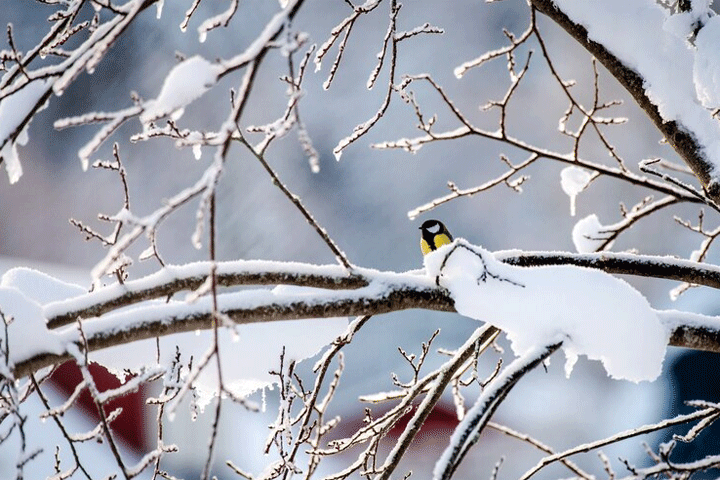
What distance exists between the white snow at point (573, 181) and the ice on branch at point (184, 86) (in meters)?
2.72

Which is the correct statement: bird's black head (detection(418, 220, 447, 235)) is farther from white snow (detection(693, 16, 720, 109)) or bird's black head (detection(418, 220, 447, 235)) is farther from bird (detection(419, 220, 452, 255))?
white snow (detection(693, 16, 720, 109))

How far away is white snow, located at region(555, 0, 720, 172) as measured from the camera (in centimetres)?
247

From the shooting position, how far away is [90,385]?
1635mm

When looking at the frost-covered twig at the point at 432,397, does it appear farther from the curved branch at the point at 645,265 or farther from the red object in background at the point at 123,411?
the red object in background at the point at 123,411

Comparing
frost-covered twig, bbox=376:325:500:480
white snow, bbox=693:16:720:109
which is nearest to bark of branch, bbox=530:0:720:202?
white snow, bbox=693:16:720:109

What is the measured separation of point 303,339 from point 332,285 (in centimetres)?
44

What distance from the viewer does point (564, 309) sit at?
1.85 meters

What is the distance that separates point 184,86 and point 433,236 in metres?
5.52

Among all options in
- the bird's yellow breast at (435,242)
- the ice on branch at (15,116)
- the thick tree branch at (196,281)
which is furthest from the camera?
the bird's yellow breast at (435,242)

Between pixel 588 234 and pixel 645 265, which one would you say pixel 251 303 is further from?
pixel 588 234

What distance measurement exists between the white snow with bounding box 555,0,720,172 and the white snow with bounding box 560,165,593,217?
897 mm

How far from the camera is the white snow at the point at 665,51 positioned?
247 cm

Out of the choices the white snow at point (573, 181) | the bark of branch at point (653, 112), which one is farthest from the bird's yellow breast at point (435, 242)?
the bark of branch at point (653, 112)

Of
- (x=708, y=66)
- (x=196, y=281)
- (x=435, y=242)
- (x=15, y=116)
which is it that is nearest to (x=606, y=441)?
(x=708, y=66)
